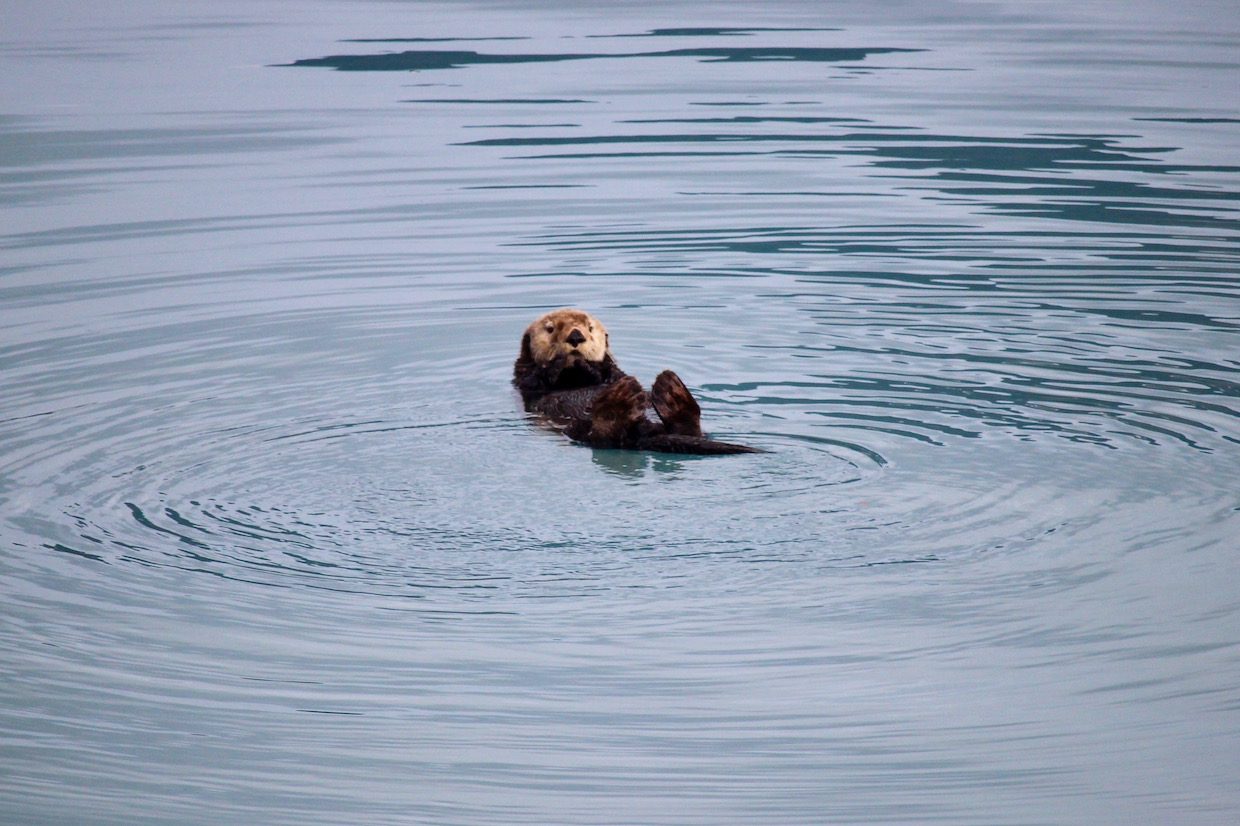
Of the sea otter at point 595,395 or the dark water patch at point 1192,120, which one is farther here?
the dark water patch at point 1192,120

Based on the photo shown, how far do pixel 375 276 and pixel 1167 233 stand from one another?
4.85 m

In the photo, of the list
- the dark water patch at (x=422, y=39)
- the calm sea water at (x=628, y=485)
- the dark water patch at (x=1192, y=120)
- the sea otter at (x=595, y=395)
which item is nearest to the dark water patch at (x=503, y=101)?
the dark water patch at (x=422, y=39)

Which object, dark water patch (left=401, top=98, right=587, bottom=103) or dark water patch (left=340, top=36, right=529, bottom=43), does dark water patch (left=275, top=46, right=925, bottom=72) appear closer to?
dark water patch (left=340, top=36, right=529, bottom=43)

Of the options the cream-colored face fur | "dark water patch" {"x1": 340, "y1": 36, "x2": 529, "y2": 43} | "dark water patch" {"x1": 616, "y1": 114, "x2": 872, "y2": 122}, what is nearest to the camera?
the cream-colored face fur

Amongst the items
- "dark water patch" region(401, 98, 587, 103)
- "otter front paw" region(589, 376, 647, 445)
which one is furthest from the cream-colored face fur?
"dark water patch" region(401, 98, 587, 103)

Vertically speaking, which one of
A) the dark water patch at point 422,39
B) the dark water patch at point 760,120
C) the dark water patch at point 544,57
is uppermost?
the dark water patch at point 422,39

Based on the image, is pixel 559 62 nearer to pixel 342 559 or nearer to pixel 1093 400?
pixel 1093 400

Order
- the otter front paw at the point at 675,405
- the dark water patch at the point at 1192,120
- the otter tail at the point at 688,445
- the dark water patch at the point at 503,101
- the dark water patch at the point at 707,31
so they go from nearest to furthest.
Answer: the otter tail at the point at 688,445
the otter front paw at the point at 675,405
the dark water patch at the point at 1192,120
the dark water patch at the point at 503,101
the dark water patch at the point at 707,31

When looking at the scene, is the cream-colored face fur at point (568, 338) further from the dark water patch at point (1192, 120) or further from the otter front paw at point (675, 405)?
the dark water patch at point (1192, 120)

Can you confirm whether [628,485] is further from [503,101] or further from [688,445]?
[503,101]

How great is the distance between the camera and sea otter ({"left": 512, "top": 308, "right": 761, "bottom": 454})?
6.12 metres

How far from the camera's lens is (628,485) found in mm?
5723

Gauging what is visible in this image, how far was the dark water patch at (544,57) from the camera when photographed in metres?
16.5

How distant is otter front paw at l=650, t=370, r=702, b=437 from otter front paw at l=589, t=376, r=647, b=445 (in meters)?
0.08
